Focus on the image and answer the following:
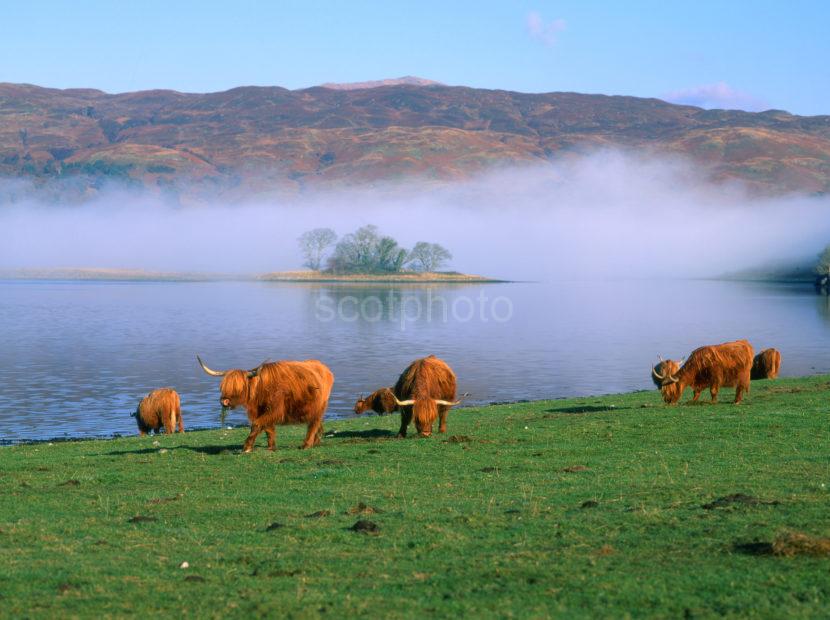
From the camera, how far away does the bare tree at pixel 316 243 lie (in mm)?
190125

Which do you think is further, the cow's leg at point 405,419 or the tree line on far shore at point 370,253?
the tree line on far shore at point 370,253

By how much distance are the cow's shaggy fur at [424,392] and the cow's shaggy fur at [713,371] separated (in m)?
7.48

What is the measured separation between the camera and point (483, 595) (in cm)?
852

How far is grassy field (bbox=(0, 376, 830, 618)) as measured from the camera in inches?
332

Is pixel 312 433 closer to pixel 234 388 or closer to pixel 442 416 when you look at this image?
pixel 234 388

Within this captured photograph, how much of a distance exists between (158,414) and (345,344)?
3318 centimetres

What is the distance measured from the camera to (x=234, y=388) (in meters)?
17.7

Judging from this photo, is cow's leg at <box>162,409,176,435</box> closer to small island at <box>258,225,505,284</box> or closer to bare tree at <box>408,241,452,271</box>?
small island at <box>258,225,505,284</box>

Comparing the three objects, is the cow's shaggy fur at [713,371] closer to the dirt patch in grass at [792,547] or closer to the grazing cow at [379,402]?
the grazing cow at [379,402]

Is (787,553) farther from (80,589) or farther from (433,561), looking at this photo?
(80,589)

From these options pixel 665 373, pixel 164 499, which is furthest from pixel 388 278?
pixel 164 499

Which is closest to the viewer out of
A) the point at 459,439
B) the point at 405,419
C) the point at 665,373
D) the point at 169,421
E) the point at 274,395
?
the point at 274,395

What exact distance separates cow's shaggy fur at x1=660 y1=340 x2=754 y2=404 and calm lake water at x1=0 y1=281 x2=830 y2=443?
11995 mm

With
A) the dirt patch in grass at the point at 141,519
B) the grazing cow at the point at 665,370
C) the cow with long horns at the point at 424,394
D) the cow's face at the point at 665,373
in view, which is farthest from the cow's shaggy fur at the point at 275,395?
the grazing cow at the point at 665,370
